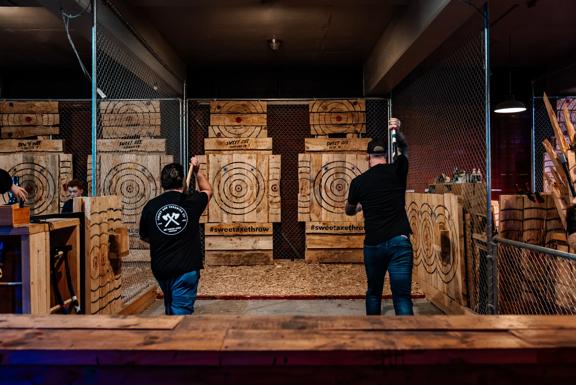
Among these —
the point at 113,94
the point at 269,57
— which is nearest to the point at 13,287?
the point at 113,94

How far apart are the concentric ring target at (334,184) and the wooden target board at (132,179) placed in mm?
2714

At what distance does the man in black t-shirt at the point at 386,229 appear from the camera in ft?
12.5

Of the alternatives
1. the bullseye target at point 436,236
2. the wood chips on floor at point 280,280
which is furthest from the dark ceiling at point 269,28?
the wood chips on floor at point 280,280

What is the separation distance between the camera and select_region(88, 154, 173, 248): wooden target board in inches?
314

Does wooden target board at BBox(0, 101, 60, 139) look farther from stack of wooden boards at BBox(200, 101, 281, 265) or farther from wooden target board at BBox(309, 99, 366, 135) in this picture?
wooden target board at BBox(309, 99, 366, 135)

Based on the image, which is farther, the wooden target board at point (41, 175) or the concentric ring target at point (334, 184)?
the concentric ring target at point (334, 184)

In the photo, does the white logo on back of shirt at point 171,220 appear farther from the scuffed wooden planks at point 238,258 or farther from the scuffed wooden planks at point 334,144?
the scuffed wooden planks at point 334,144

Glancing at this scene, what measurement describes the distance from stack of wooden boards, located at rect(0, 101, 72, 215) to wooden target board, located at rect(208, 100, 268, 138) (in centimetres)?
266

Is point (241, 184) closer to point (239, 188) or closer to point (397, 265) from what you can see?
point (239, 188)

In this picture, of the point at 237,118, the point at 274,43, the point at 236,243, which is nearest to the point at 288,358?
the point at 274,43

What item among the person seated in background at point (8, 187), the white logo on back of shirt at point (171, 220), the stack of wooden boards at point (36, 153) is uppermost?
the stack of wooden boards at point (36, 153)

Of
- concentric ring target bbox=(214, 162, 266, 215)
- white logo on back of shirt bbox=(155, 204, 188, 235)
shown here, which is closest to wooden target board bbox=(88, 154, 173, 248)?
concentric ring target bbox=(214, 162, 266, 215)

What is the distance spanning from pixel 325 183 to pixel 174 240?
514 cm

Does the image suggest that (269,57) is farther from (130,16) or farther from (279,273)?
(279,273)
